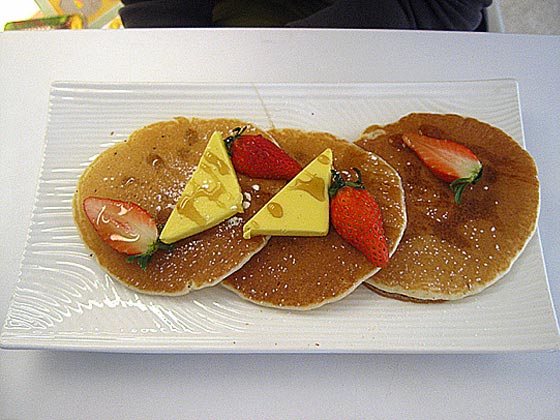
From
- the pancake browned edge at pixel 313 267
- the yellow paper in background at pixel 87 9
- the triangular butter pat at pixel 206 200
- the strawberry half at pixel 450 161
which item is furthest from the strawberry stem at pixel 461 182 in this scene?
the yellow paper in background at pixel 87 9

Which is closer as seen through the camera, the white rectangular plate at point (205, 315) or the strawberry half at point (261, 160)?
the white rectangular plate at point (205, 315)

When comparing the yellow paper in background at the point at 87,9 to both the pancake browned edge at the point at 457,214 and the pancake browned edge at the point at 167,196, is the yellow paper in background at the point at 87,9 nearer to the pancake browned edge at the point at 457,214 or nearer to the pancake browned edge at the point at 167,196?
the pancake browned edge at the point at 167,196

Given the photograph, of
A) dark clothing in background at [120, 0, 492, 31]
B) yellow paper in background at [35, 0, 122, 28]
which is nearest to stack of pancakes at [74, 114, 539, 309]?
dark clothing in background at [120, 0, 492, 31]

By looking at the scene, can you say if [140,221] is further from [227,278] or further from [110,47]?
[110,47]

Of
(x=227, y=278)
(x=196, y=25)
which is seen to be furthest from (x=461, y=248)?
(x=196, y=25)

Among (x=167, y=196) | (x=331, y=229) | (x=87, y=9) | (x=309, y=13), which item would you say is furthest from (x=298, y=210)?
(x=87, y=9)

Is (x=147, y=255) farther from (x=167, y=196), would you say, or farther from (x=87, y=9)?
(x=87, y=9)
